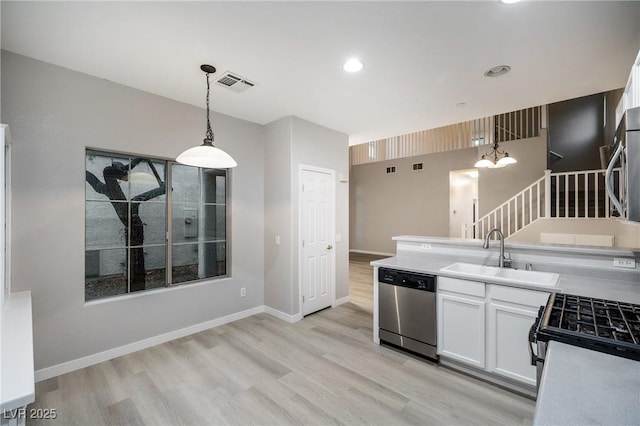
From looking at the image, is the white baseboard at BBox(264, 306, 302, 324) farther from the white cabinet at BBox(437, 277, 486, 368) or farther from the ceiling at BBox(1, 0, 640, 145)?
the ceiling at BBox(1, 0, 640, 145)

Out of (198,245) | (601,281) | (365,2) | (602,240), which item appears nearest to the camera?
(365,2)

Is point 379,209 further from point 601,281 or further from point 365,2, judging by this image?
point 365,2

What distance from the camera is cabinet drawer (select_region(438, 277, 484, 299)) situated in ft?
8.43

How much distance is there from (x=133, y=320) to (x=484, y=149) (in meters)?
7.88

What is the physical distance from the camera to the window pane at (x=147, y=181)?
329 centimetres

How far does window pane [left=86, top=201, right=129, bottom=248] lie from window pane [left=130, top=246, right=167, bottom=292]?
8.5 inches

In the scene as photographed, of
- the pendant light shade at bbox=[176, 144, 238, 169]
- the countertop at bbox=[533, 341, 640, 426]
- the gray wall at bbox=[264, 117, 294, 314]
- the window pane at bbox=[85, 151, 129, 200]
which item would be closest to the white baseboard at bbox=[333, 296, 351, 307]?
the gray wall at bbox=[264, 117, 294, 314]

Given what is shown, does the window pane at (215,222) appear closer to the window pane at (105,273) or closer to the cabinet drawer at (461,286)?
the window pane at (105,273)

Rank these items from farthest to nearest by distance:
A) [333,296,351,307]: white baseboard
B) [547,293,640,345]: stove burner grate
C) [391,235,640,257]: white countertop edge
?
[333,296,351,307]: white baseboard, [391,235,640,257]: white countertop edge, [547,293,640,345]: stove burner grate

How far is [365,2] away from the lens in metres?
1.89

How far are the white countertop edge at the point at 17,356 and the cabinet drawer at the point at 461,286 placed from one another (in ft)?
9.27

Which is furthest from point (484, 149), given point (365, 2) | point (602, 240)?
point (365, 2)

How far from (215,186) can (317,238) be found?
5.37 ft

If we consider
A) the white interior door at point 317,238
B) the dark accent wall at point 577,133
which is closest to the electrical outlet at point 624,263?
the white interior door at point 317,238
